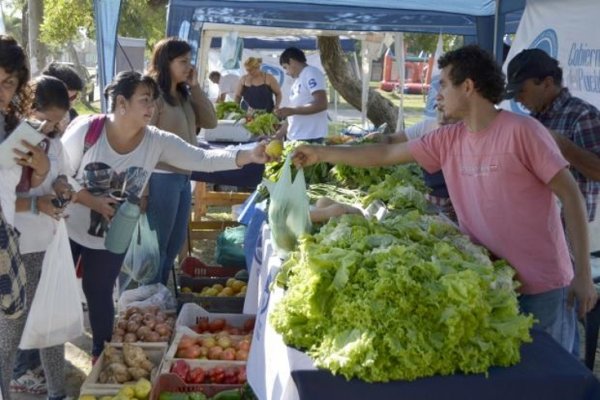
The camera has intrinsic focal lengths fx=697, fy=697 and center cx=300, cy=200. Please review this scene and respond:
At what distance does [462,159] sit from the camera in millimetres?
2895

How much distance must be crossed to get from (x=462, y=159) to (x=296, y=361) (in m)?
1.22

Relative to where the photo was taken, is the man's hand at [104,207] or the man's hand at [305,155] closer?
the man's hand at [305,155]

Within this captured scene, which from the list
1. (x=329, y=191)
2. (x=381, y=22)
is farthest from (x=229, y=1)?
(x=329, y=191)

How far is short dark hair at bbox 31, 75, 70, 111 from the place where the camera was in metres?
3.43

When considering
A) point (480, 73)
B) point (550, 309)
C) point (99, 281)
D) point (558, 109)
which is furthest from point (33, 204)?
point (558, 109)

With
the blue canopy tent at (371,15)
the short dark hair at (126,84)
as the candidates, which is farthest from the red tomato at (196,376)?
the blue canopy tent at (371,15)

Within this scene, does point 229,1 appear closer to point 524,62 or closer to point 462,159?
point 524,62

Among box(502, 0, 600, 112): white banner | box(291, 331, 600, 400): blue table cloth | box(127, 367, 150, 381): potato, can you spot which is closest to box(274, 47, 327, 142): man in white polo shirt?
box(502, 0, 600, 112): white banner

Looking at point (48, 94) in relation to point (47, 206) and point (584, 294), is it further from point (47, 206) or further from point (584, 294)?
point (584, 294)

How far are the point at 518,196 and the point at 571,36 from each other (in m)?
3.01

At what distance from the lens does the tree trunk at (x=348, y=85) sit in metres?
12.7

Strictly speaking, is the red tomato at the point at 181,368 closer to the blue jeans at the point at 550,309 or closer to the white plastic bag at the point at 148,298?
the white plastic bag at the point at 148,298

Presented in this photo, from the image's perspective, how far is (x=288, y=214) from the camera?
3090mm

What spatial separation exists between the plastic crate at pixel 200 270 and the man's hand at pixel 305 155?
2.14 meters
